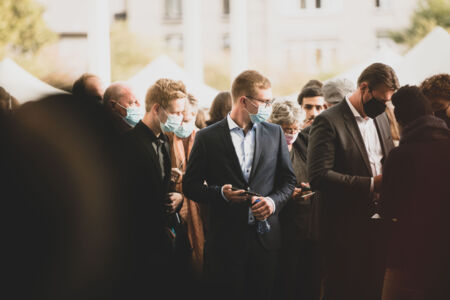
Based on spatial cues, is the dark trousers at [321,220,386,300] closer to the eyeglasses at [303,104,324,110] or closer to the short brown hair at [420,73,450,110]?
the short brown hair at [420,73,450,110]

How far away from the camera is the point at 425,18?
40.2m

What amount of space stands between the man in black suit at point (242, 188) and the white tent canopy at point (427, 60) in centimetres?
574

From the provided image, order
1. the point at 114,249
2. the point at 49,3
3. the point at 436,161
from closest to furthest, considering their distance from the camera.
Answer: the point at 114,249 → the point at 436,161 → the point at 49,3

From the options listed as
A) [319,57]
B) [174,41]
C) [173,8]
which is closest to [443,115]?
[319,57]

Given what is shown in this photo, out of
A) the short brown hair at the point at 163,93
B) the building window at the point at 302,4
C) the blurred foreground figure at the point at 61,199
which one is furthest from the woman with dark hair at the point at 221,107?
the building window at the point at 302,4

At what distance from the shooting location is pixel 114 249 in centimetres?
190

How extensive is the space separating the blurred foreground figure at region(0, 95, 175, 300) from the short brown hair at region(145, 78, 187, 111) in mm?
2704

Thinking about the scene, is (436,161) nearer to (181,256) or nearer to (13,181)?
(181,256)

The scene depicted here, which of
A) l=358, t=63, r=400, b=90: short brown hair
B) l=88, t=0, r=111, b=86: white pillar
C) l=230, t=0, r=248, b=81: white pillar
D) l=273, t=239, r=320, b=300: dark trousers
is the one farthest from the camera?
l=230, t=0, r=248, b=81: white pillar

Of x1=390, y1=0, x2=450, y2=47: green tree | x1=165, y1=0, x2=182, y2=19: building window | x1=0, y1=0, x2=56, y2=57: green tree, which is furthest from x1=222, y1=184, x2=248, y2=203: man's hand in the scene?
x1=165, y1=0, x2=182, y2=19: building window

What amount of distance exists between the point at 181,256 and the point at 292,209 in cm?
152

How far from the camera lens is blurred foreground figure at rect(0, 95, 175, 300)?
1.77 meters

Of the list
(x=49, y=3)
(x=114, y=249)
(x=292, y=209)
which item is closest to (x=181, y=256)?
(x=292, y=209)

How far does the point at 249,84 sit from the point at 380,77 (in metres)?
0.99
